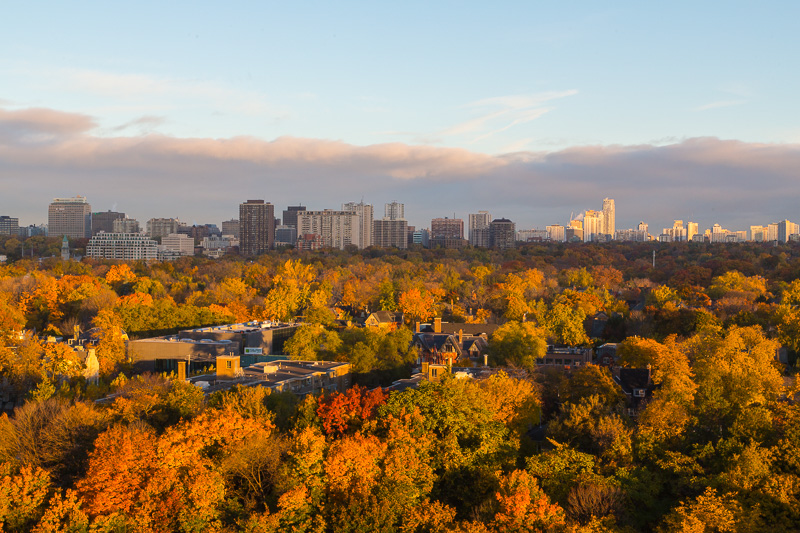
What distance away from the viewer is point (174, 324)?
57.3m

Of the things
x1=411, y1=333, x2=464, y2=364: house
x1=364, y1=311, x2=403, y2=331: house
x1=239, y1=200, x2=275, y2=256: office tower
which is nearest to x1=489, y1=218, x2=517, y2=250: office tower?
x1=239, y1=200, x2=275, y2=256: office tower

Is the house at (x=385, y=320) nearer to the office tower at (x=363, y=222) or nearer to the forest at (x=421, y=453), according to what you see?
the forest at (x=421, y=453)

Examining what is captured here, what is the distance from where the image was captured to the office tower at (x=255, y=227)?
182875 mm

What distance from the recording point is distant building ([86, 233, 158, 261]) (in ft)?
524

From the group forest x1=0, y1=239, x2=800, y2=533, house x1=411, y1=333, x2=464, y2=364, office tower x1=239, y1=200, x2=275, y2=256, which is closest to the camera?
forest x1=0, y1=239, x2=800, y2=533

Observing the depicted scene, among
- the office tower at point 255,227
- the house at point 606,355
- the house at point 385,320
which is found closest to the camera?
the house at point 606,355

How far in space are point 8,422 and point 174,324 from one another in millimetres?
31313

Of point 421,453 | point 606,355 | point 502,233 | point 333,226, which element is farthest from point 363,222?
point 421,453

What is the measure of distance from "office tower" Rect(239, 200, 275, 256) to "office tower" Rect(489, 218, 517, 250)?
1914 inches

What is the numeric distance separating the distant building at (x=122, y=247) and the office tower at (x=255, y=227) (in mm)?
22910

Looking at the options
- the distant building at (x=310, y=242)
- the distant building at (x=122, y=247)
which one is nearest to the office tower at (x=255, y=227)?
the distant building at (x=310, y=242)

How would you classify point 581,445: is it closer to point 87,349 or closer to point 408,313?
point 87,349

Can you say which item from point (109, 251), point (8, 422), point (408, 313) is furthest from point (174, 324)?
point (109, 251)

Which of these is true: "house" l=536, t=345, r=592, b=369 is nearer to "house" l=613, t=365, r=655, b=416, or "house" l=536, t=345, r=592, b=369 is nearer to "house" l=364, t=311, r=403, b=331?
"house" l=613, t=365, r=655, b=416
